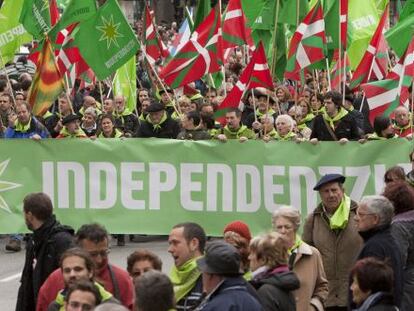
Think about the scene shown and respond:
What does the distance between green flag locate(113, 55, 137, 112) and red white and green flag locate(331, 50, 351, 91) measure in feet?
10.9

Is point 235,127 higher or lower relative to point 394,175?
higher

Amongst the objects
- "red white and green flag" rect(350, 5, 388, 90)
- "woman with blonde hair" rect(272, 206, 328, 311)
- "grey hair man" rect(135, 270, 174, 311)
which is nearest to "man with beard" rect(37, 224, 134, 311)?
"woman with blonde hair" rect(272, 206, 328, 311)

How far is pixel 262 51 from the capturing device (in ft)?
53.6

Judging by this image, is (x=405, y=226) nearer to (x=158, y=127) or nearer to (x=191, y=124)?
(x=191, y=124)

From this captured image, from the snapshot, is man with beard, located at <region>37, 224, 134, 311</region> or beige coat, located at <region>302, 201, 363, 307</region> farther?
beige coat, located at <region>302, 201, 363, 307</region>

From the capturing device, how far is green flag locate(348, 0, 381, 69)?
69.8ft

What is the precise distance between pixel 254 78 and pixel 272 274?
8.14m

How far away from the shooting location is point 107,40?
56.9 ft

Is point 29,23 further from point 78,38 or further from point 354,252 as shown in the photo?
point 354,252

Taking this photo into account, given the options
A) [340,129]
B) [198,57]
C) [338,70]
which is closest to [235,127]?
[340,129]

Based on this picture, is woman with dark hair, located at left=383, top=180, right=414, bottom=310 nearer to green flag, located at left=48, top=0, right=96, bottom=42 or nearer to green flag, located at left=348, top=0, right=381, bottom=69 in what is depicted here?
green flag, located at left=48, top=0, right=96, bottom=42

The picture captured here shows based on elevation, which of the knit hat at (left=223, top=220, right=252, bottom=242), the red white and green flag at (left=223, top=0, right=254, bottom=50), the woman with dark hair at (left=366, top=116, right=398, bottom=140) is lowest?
the knit hat at (left=223, top=220, right=252, bottom=242)

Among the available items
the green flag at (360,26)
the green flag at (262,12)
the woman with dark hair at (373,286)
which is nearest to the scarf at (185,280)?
the woman with dark hair at (373,286)

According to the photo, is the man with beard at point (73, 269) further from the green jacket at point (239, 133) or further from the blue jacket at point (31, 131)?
the blue jacket at point (31, 131)
